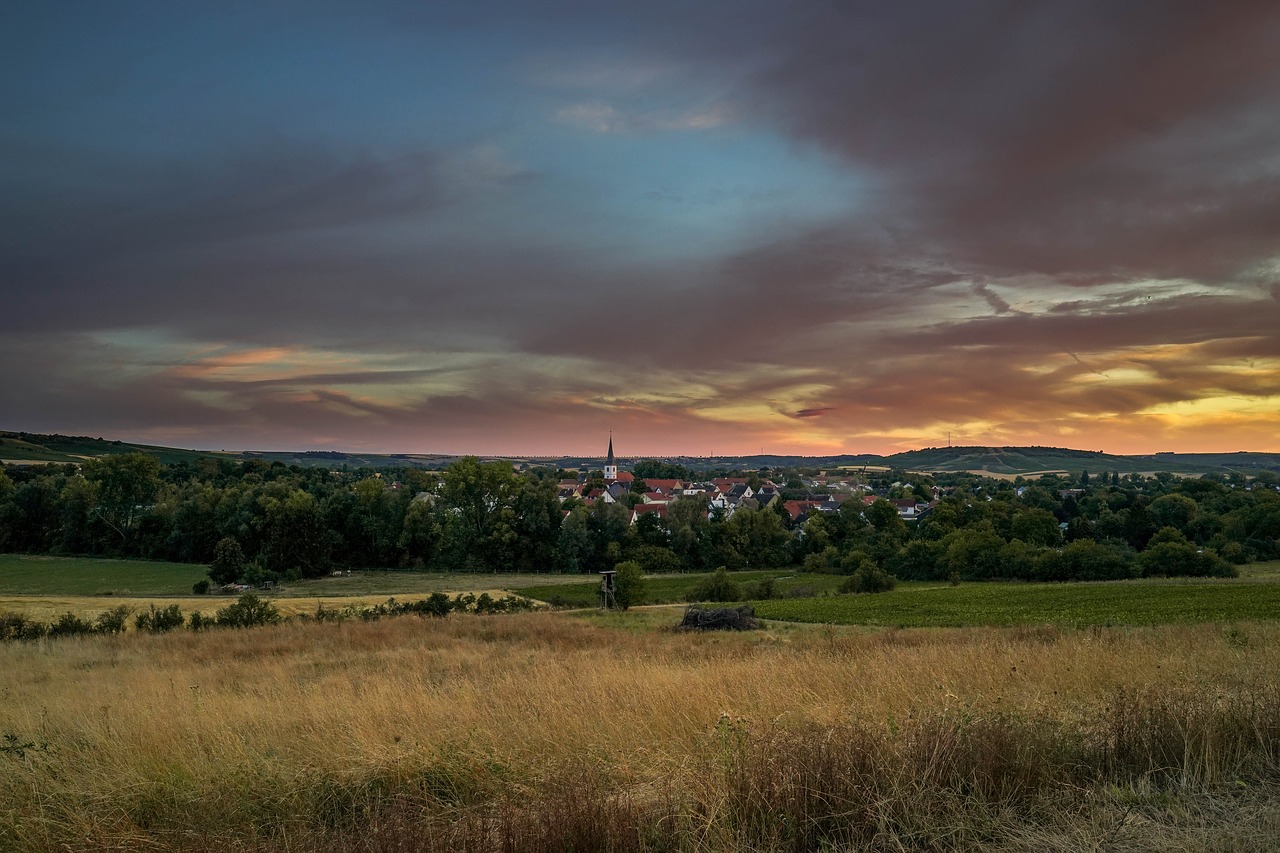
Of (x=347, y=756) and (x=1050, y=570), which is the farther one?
(x=1050, y=570)

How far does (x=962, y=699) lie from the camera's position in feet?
22.8

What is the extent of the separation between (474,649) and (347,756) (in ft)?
48.2

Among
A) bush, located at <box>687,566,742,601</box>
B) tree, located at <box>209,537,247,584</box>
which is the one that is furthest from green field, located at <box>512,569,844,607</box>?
tree, located at <box>209,537,247,584</box>

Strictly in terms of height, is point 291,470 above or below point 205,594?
above

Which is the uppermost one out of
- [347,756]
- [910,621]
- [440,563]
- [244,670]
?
[347,756]

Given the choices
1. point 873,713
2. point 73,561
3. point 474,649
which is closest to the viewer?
point 873,713

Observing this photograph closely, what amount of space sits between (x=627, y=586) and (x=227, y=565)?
38129 mm

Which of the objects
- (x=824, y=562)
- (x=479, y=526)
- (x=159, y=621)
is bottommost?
(x=824, y=562)

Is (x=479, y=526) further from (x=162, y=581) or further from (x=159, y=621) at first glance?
(x=159, y=621)

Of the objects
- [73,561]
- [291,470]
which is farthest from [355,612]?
[291,470]

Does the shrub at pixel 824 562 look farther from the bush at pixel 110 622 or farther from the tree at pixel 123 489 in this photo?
the tree at pixel 123 489

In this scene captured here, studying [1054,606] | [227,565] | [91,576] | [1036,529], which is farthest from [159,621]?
[1036,529]

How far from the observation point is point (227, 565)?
6103 cm

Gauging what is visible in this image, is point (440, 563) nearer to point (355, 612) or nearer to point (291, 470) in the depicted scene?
point (355, 612)
